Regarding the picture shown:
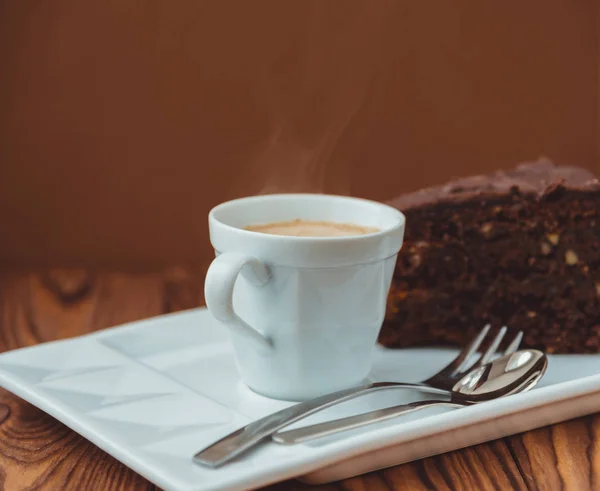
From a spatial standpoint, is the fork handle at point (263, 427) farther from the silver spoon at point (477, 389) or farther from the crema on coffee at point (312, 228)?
the crema on coffee at point (312, 228)

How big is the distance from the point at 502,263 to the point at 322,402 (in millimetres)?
477

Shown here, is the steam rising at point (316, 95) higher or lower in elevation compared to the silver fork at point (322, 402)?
higher

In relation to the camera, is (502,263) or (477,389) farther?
(502,263)

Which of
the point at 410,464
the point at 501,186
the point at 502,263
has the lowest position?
the point at 410,464

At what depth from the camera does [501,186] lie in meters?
1.35

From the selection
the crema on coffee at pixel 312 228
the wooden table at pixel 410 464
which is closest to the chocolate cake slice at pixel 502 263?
the crema on coffee at pixel 312 228

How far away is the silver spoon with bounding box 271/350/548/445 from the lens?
973mm

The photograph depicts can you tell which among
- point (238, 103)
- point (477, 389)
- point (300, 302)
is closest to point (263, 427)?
point (300, 302)

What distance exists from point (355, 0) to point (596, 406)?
1313mm

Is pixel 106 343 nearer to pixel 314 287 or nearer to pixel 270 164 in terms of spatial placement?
pixel 314 287

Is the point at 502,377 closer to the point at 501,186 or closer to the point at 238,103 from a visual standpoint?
the point at 501,186

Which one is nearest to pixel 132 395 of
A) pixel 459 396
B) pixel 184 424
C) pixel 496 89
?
pixel 184 424

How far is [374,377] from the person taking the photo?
1.27 m

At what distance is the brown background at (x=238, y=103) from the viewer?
6.70ft
